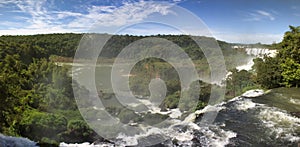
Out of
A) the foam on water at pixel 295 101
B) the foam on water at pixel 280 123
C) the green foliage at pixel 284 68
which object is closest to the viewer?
the foam on water at pixel 280 123

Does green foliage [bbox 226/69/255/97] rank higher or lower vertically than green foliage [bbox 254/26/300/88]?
lower

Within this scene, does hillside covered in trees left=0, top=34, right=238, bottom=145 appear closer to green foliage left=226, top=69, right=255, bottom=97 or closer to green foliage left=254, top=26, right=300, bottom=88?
green foliage left=226, top=69, right=255, bottom=97

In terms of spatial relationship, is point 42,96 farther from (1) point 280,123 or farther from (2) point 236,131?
(1) point 280,123

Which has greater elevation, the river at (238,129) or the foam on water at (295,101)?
the foam on water at (295,101)

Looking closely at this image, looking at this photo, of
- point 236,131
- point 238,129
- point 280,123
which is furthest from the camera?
point 280,123

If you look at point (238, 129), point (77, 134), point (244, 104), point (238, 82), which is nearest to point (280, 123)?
point (238, 129)

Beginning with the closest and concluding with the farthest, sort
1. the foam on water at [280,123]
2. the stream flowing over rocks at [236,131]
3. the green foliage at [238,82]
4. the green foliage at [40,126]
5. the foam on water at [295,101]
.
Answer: the stream flowing over rocks at [236,131] < the foam on water at [280,123] < the green foliage at [40,126] < the foam on water at [295,101] < the green foliage at [238,82]

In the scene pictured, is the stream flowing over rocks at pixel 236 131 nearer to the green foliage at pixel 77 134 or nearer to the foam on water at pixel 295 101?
the green foliage at pixel 77 134

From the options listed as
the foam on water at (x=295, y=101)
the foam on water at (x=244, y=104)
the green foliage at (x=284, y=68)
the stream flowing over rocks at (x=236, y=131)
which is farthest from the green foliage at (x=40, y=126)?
the green foliage at (x=284, y=68)

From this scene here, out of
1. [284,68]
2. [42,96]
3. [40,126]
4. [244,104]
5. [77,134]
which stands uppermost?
[284,68]

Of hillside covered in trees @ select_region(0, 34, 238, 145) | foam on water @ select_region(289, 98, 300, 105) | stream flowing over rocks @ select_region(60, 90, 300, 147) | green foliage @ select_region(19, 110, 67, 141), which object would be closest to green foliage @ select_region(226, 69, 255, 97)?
hillside covered in trees @ select_region(0, 34, 238, 145)

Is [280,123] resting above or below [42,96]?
above
